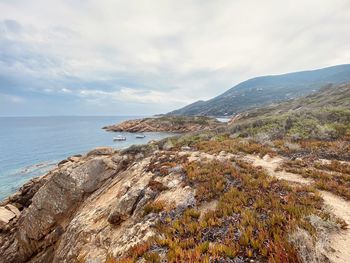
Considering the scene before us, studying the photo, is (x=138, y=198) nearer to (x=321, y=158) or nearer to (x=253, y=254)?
(x=253, y=254)

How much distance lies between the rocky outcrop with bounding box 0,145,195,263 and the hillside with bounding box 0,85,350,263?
6 centimetres

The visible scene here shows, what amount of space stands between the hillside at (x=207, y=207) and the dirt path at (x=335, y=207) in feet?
0.10

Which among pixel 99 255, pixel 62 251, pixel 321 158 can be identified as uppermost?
pixel 321 158

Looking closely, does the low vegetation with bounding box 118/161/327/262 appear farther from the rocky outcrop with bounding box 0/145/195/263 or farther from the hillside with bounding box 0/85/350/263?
Result: the rocky outcrop with bounding box 0/145/195/263

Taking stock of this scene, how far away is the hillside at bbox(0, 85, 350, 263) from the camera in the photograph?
17.1ft

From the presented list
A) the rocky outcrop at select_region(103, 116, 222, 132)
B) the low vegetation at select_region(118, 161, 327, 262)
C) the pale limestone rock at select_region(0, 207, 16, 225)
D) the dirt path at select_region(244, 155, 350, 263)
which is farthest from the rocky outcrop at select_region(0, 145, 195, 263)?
the rocky outcrop at select_region(103, 116, 222, 132)

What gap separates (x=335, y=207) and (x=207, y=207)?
4267 millimetres

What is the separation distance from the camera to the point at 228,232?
5918 millimetres

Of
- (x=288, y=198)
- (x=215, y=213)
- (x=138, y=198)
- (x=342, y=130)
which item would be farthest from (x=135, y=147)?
(x=342, y=130)

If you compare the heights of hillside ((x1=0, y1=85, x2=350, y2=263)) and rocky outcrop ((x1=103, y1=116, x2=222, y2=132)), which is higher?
hillside ((x1=0, y1=85, x2=350, y2=263))

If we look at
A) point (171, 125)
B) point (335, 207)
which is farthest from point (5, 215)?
point (171, 125)

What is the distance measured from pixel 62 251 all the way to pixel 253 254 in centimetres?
948

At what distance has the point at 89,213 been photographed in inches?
426

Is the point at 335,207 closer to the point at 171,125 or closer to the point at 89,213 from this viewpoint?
the point at 89,213
